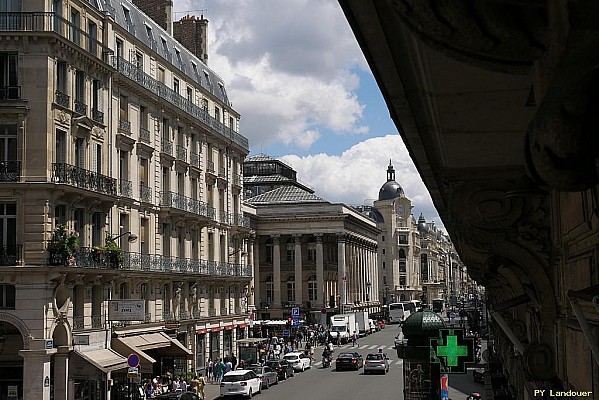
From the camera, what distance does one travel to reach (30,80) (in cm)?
3428

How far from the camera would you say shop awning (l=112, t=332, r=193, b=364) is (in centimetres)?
4031

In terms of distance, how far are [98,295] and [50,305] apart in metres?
4.93

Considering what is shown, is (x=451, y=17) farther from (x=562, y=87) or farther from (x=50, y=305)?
(x=50, y=305)

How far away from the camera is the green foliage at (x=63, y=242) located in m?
33.8

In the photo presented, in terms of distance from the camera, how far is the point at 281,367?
176 feet

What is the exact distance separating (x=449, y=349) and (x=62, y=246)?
83.1 feet

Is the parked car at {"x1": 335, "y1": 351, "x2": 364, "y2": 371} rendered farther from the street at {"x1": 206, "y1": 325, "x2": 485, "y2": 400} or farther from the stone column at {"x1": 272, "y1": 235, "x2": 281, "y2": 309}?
the stone column at {"x1": 272, "y1": 235, "x2": 281, "y2": 309}

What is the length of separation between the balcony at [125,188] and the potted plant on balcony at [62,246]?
314 inches

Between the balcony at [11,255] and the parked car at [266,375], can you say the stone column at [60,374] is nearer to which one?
the balcony at [11,255]

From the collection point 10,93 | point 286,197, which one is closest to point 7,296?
point 10,93

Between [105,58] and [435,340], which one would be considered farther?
[105,58]

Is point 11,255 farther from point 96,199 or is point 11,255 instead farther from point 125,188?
point 125,188

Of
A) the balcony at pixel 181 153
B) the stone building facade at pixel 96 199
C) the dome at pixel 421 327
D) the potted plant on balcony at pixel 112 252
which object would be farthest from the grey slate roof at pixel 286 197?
the dome at pixel 421 327

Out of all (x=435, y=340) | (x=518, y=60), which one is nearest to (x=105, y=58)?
(x=435, y=340)
